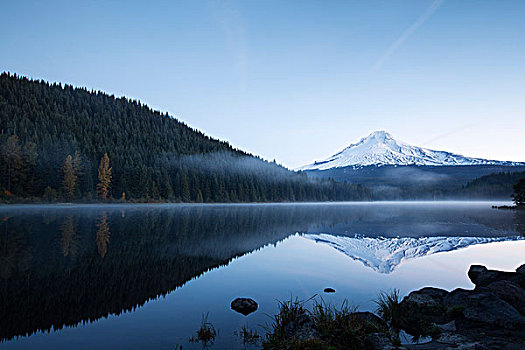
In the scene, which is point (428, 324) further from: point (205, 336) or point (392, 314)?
point (205, 336)

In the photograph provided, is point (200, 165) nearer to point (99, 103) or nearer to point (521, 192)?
point (99, 103)

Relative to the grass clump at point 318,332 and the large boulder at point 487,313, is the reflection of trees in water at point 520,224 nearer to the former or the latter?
the large boulder at point 487,313

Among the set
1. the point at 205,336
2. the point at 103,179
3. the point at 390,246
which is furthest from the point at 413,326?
the point at 103,179

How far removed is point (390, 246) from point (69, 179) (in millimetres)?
92862

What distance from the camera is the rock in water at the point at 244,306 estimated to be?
11508 mm

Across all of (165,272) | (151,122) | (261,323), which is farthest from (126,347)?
(151,122)

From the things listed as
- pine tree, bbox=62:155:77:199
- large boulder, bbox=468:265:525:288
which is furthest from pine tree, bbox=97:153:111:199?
large boulder, bbox=468:265:525:288

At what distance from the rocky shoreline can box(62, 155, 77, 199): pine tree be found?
324ft

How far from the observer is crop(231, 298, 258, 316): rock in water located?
37.8 feet

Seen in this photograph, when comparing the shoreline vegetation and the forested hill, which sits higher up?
the forested hill

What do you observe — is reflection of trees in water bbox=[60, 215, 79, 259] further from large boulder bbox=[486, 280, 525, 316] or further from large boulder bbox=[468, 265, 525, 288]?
Answer: large boulder bbox=[468, 265, 525, 288]

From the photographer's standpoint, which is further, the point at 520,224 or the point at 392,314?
the point at 520,224

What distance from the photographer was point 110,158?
11762 centimetres

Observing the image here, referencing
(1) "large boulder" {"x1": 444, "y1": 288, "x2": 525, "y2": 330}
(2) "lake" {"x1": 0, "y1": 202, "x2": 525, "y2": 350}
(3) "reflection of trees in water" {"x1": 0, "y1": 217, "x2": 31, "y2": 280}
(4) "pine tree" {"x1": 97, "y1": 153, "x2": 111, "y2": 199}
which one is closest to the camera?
(1) "large boulder" {"x1": 444, "y1": 288, "x2": 525, "y2": 330}
